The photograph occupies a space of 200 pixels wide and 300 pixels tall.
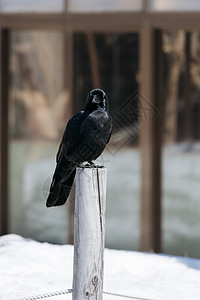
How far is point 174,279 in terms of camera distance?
345 cm

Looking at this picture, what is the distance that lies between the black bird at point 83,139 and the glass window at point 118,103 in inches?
89.0

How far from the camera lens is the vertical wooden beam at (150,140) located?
4.70 meters

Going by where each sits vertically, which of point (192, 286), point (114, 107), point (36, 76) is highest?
point (36, 76)

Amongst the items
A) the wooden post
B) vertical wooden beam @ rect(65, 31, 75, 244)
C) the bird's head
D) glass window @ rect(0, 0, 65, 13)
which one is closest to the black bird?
the bird's head

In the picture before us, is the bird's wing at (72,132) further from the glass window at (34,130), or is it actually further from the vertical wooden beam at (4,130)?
the glass window at (34,130)

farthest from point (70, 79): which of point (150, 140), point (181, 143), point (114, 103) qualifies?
point (181, 143)

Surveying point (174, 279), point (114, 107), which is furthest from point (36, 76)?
point (174, 279)

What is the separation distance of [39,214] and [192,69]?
2.17 meters

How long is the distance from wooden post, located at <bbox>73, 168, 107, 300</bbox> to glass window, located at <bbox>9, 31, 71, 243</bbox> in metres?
2.78

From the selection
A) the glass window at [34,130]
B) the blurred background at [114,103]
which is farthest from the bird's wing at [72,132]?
the glass window at [34,130]

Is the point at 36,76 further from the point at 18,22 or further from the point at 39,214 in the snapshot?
the point at 39,214

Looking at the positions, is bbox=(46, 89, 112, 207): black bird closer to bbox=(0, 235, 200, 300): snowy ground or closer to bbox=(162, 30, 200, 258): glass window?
bbox=(0, 235, 200, 300): snowy ground

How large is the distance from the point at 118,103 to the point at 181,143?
2.62 feet

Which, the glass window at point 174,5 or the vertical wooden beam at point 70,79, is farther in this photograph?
the vertical wooden beam at point 70,79
